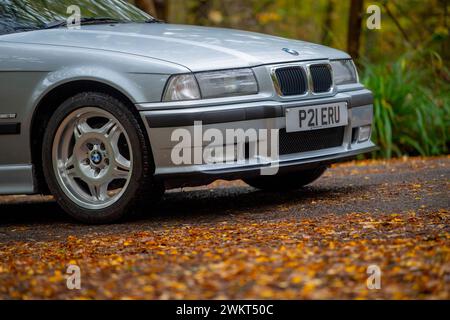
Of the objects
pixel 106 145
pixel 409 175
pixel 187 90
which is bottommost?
pixel 409 175

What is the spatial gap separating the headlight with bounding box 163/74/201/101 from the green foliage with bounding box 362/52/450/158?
14.4ft

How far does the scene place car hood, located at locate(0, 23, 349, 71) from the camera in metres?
5.50

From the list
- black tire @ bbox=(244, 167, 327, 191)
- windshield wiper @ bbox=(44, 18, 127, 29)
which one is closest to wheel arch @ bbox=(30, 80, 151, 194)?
windshield wiper @ bbox=(44, 18, 127, 29)

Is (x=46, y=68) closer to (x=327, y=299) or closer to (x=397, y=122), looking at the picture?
(x=327, y=299)

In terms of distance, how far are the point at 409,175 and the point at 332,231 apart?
2.72m

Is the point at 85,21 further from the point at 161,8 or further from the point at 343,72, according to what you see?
the point at 161,8

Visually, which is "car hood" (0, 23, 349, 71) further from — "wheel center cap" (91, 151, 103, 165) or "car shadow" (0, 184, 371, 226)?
"car shadow" (0, 184, 371, 226)

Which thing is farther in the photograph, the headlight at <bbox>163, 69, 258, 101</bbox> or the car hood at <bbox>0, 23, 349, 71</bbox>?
the car hood at <bbox>0, 23, 349, 71</bbox>

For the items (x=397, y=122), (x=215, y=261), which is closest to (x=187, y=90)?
(x=215, y=261)

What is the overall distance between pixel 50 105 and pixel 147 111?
30.7 inches

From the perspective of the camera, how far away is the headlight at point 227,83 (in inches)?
213

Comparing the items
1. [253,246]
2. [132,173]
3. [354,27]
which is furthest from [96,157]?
[354,27]

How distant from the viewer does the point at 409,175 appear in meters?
7.25

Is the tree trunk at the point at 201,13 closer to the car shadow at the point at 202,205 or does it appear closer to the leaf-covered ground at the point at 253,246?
the car shadow at the point at 202,205
